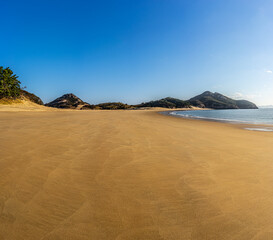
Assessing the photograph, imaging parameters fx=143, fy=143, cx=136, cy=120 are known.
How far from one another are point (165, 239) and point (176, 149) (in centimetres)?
399

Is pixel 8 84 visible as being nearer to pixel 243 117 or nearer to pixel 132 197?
pixel 132 197

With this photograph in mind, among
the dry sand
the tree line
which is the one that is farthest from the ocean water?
the tree line

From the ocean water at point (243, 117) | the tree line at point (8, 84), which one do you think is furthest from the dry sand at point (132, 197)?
the tree line at point (8, 84)

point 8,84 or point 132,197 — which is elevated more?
point 8,84

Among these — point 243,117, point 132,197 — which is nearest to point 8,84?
point 132,197

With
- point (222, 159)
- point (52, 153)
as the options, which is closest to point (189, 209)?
point (222, 159)

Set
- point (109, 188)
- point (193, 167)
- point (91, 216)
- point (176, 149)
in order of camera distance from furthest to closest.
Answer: point (176, 149), point (193, 167), point (109, 188), point (91, 216)

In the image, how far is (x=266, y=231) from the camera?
1892 mm

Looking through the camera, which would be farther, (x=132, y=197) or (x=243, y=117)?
(x=243, y=117)

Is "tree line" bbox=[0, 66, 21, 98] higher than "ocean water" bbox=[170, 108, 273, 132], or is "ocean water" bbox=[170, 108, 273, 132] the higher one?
"tree line" bbox=[0, 66, 21, 98]

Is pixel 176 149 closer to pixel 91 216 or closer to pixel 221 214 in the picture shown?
pixel 221 214

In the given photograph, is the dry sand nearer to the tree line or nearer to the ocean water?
the ocean water

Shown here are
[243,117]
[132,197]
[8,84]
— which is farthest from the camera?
Answer: [8,84]

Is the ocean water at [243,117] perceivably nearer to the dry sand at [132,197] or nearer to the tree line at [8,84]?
the dry sand at [132,197]
